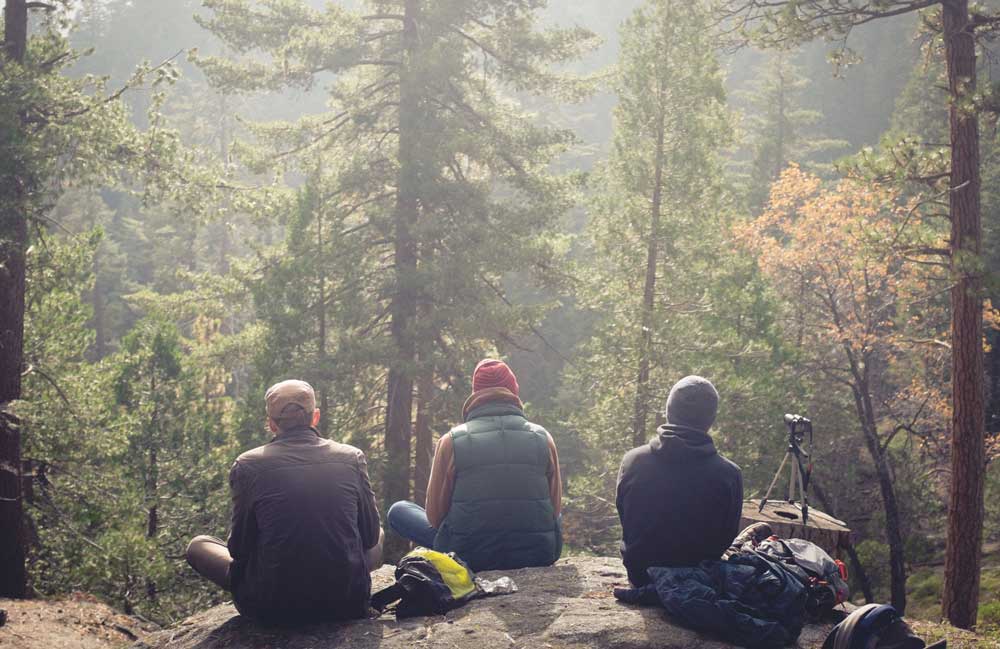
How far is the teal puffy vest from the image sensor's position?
233 inches

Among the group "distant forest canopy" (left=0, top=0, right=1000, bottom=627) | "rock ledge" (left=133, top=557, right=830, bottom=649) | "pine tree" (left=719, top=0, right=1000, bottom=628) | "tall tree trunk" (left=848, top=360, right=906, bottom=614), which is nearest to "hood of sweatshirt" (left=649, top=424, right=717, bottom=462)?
"rock ledge" (left=133, top=557, right=830, bottom=649)

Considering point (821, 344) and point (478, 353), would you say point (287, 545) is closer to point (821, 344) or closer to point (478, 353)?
point (478, 353)

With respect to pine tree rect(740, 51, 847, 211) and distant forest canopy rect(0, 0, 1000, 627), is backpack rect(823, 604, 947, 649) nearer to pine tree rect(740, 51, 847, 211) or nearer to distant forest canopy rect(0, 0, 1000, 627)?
distant forest canopy rect(0, 0, 1000, 627)

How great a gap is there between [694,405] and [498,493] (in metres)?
1.54

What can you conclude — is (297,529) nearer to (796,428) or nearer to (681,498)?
(681,498)

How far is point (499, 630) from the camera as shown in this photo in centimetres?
501

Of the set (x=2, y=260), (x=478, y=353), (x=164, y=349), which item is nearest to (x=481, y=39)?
(x=478, y=353)

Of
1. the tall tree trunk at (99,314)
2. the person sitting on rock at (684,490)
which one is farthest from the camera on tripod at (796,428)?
the tall tree trunk at (99,314)

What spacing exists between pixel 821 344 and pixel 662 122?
→ 9697 mm

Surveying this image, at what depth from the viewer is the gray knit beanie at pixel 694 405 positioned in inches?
204

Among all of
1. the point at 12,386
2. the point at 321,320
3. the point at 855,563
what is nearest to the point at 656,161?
the point at 321,320

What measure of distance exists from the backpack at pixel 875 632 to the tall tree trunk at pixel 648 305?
12562mm

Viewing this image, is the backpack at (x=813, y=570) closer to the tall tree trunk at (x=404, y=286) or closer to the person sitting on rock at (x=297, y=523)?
the person sitting on rock at (x=297, y=523)

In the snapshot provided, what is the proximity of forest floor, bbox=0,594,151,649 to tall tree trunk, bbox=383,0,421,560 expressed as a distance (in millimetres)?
5820
